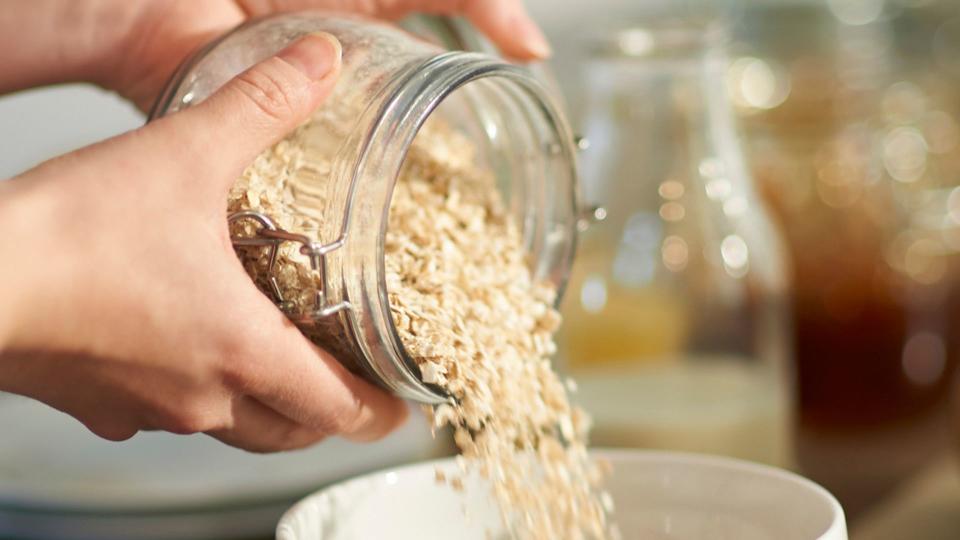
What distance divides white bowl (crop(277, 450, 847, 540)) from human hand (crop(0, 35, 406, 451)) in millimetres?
51

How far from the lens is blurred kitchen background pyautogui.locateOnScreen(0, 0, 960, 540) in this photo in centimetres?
75

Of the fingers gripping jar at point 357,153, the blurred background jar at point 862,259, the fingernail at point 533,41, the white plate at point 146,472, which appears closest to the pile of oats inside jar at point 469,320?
the fingers gripping jar at point 357,153

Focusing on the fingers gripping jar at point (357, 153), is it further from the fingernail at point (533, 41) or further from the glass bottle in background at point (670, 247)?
the glass bottle in background at point (670, 247)

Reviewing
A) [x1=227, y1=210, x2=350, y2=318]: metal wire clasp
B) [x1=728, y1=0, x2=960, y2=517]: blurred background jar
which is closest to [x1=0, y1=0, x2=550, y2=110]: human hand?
[x1=227, y1=210, x2=350, y2=318]: metal wire clasp

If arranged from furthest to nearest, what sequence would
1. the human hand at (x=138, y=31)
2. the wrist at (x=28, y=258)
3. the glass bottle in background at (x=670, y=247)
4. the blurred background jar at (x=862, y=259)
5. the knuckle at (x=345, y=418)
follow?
the blurred background jar at (x=862, y=259)
the glass bottle in background at (x=670, y=247)
the human hand at (x=138, y=31)
the knuckle at (x=345, y=418)
the wrist at (x=28, y=258)

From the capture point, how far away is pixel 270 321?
467 mm

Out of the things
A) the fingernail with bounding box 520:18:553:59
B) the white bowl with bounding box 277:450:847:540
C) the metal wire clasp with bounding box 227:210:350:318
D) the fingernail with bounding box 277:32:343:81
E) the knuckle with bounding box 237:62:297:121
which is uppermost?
the fingernail with bounding box 277:32:343:81

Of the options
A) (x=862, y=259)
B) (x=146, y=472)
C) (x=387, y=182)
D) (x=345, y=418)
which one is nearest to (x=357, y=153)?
(x=387, y=182)

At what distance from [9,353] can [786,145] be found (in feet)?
2.59

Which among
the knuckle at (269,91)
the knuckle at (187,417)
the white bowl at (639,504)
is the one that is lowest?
the white bowl at (639,504)

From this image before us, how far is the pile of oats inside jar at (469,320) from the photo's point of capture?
19.9 inches

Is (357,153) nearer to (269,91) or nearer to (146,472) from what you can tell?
(269,91)

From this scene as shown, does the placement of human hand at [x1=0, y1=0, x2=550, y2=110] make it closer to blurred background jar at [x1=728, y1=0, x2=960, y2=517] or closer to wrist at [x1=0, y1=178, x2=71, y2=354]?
wrist at [x1=0, y1=178, x2=71, y2=354]

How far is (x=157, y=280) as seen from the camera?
433 mm
